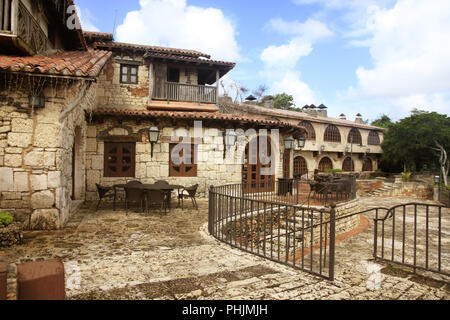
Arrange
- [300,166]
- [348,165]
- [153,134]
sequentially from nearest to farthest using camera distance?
[153,134], [300,166], [348,165]

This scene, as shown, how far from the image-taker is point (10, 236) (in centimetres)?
480

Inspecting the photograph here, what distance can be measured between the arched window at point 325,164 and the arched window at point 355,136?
9.61ft

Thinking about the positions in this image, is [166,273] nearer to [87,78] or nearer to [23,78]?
[87,78]

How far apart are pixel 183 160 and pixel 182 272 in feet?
24.1

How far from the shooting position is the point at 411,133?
26203mm

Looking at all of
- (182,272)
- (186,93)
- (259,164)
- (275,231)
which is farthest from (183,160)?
(182,272)

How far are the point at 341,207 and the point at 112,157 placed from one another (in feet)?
26.8

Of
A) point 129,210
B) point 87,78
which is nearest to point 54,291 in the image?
point 87,78

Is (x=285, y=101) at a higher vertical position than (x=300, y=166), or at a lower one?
higher

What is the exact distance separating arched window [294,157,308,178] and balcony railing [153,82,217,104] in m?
13.0

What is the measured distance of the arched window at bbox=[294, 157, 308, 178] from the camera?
24.5m

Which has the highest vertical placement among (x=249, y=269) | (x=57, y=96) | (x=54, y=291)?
(x=57, y=96)

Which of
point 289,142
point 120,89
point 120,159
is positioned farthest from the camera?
point 120,89

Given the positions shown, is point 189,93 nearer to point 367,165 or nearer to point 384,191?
point 384,191
